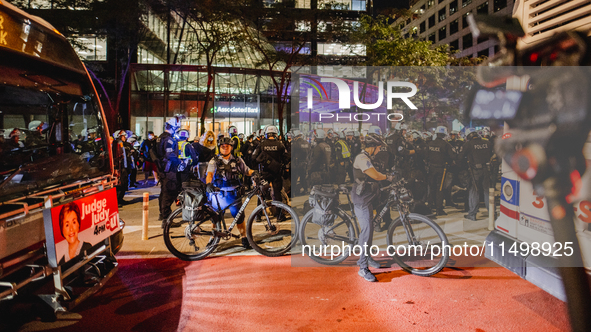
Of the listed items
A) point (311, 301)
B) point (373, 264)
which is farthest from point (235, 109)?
point (311, 301)

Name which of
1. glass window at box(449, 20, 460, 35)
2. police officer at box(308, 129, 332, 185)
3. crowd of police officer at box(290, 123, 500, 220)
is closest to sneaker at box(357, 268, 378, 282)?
crowd of police officer at box(290, 123, 500, 220)

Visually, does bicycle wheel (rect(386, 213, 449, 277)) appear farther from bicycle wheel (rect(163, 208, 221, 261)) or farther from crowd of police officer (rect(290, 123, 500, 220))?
bicycle wheel (rect(163, 208, 221, 261))

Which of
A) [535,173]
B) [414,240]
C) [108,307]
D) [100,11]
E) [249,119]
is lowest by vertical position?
[108,307]

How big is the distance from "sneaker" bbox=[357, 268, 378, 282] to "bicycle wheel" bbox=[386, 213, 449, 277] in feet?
1.25

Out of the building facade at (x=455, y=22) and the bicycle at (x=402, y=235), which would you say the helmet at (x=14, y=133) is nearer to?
the bicycle at (x=402, y=235)

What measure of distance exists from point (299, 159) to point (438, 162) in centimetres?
512

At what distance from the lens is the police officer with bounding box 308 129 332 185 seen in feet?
34.1

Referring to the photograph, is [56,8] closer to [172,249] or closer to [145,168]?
[145,168]

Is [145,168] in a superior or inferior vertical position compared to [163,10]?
inferior

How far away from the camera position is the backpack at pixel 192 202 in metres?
5.32

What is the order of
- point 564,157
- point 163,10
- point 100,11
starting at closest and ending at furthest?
→ point 564,157 < point 100,11 < point 163,10

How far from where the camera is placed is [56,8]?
1809cm

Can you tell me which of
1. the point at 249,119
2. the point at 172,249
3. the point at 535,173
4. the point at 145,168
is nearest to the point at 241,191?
the point at 172,249

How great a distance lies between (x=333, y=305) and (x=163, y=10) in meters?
21.6
